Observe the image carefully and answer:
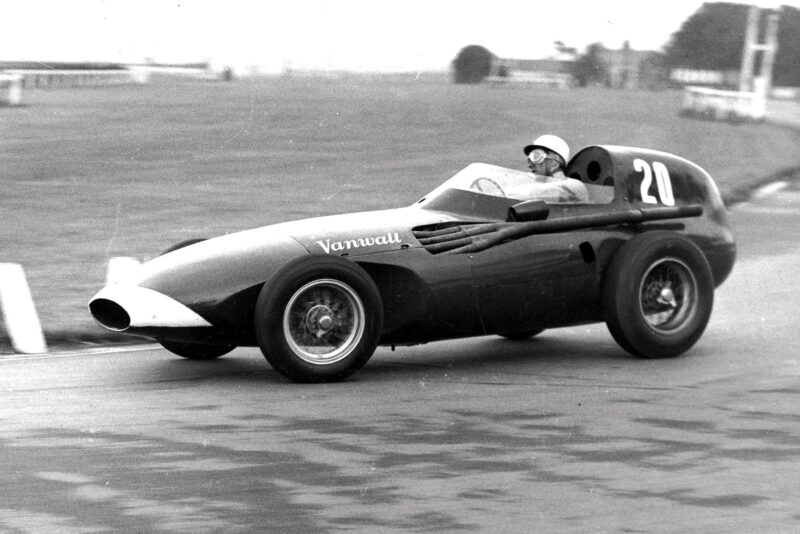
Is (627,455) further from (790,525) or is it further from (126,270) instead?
(126,270)

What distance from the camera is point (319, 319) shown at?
7457 mm

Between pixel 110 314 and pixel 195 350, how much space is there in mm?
922

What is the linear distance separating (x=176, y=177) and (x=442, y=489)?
46.6 feet

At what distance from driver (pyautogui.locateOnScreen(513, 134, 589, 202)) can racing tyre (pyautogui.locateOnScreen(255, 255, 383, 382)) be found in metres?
1.52

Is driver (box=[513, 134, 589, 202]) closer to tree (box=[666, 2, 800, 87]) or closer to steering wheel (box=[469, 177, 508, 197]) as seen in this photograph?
steering wheel (box=[469, 177, 508, 197])

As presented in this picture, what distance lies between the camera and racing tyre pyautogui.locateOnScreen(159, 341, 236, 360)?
841 cm

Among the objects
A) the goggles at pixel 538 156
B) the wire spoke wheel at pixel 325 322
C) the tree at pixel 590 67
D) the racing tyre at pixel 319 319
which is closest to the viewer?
the racing tyre at pixel 319 319

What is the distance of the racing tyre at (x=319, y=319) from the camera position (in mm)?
7301

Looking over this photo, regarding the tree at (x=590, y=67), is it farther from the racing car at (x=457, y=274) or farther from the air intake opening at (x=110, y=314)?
the air intake opening at (x=110, y=314)

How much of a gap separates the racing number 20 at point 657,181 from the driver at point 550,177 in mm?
428

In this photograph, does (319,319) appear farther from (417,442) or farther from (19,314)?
(19,314)

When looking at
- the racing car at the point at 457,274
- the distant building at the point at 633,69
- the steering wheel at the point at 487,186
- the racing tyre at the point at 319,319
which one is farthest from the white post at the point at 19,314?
the distant building at the point at 633,69

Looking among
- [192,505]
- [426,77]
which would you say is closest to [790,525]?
[192,505]

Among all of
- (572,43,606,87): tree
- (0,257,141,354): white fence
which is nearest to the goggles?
(0,257,141,354): white fence
